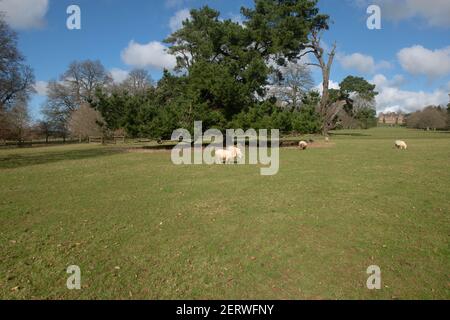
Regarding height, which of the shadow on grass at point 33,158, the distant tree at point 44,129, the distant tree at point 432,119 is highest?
the distant tree at point 432,119

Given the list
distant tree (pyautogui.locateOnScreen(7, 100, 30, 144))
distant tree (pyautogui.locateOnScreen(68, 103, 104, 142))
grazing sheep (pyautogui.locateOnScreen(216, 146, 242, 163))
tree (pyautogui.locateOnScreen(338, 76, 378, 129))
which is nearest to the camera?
grazing sheep (pyautogui.locateOnScreen(216, 146, 242, 163))

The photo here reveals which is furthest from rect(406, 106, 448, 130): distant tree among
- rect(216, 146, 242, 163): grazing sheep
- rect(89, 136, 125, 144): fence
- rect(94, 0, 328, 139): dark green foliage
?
rect(216, 146, 242, 163): grazing sheep

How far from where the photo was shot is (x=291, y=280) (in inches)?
156

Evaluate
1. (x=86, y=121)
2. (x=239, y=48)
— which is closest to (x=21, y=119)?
(x=86, y=121)

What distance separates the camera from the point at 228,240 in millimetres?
5309

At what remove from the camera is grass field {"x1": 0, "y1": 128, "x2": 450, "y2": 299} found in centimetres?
383

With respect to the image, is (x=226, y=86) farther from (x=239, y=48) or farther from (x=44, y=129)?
(x=44, y=129)

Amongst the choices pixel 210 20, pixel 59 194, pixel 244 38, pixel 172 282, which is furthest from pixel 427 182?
pixel 210 20

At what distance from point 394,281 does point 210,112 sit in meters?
19.3

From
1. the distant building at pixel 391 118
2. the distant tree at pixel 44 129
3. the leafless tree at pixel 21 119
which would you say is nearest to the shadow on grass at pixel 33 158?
the leafless tree at pixel 21 119

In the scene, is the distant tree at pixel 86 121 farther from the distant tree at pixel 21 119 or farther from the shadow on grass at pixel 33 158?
the shadow on grass at pixel 33 158

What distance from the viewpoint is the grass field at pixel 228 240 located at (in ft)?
12.6

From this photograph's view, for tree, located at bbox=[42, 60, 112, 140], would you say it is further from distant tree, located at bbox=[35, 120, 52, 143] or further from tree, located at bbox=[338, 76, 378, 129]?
tree, located at bbox=[338, 76, 378, 129]

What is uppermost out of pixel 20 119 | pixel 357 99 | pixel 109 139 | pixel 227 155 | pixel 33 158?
pixel 357 99
